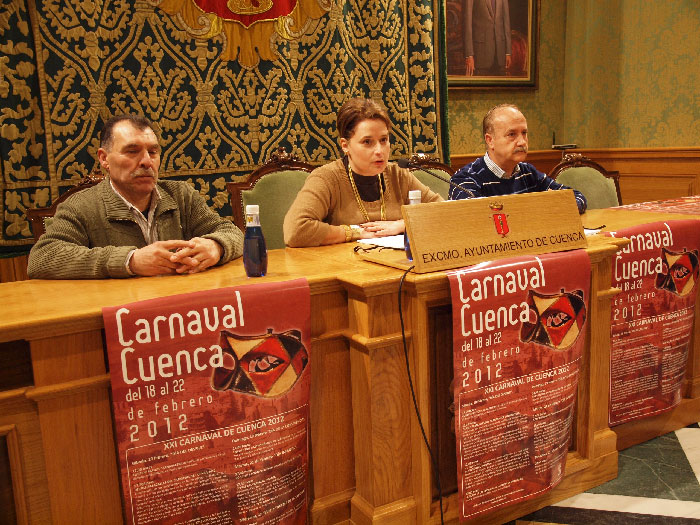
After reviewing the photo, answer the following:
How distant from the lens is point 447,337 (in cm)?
171

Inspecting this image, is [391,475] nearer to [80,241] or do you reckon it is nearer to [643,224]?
[80,241]

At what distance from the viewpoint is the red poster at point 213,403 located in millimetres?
1376

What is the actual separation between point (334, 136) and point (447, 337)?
2.26 meters

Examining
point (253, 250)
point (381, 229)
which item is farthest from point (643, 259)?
point (253, 250)

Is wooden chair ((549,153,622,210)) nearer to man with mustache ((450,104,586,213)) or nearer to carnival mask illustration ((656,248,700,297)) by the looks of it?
man with mustache ((450,104,586,213))

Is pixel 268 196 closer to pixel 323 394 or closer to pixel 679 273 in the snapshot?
pixel 323 394

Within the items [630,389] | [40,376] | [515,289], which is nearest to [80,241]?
[40,376]

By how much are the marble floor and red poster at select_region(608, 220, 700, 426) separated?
142mm

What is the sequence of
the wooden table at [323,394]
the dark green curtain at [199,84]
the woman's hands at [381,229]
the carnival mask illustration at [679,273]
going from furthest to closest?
the dark green curtain at [199,84], the woman's hands at [381,229], the carnival mask illustration at [679,273], the wooden table at [323,394]

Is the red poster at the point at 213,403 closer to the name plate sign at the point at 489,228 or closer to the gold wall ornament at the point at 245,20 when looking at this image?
the name plate sign at the point at 489,228

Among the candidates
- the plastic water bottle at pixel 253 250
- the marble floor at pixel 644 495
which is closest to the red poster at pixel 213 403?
the plastic water bottle at pixel 253 250

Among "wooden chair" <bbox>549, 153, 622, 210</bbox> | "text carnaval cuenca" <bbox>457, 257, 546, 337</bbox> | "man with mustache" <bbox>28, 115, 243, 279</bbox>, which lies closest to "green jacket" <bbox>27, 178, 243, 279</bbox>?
"man with mustache" <bbox>28, 115, 243, 279</bbox>

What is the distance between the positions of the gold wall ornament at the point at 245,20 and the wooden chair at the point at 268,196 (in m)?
A: 0.97

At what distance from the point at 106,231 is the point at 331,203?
34.2 inches
